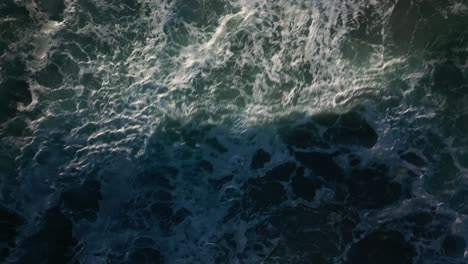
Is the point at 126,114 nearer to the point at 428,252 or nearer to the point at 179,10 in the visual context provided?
the point at 179,10

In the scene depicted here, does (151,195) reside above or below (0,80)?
below

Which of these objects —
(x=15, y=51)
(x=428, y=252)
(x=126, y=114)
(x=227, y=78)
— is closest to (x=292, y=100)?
(x=227, y=78)

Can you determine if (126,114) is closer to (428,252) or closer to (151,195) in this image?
(151,195)

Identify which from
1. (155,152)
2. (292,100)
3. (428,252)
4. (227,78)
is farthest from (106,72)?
(428,252)

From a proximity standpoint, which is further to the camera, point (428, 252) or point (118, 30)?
point (118, 30)

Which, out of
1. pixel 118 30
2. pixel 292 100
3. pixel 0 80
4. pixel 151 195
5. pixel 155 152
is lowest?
pixel 151 195

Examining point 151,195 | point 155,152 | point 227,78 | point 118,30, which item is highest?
point 118,30
